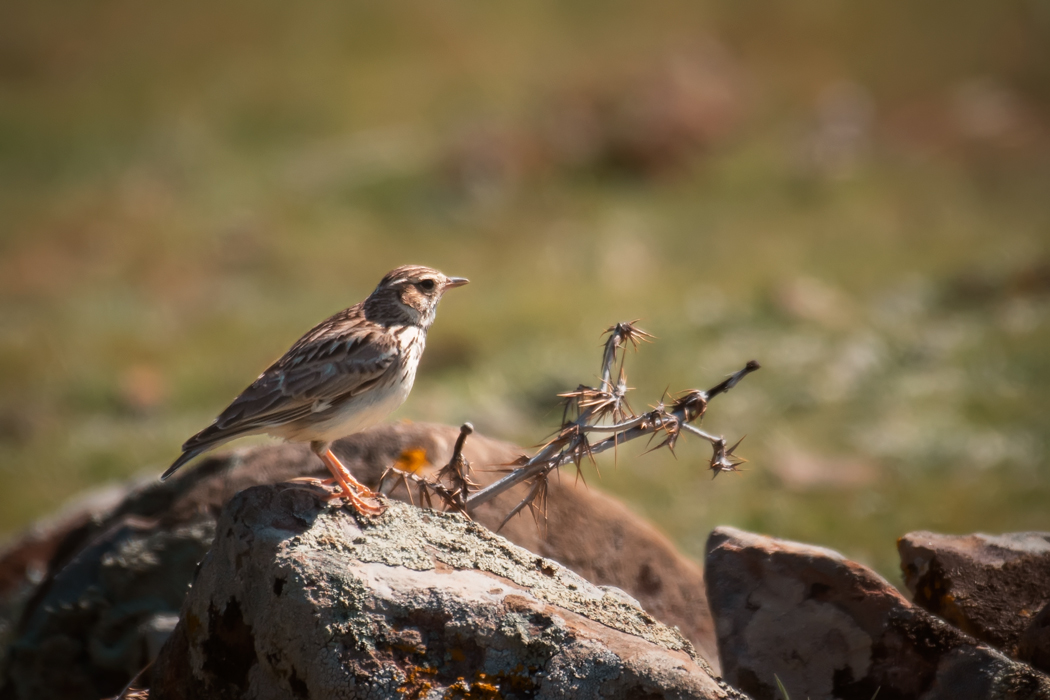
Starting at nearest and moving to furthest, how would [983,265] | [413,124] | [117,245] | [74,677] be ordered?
[74,677] → [983,265] → [117,245] → [413,124]

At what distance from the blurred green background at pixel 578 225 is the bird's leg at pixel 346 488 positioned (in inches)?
220

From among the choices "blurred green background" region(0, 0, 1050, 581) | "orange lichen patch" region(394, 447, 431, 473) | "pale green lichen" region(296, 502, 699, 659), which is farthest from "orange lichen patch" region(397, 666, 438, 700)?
"blurred green background" region(0, 0, 1050, 581)

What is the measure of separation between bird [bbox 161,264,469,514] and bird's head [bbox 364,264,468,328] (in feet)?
0.65

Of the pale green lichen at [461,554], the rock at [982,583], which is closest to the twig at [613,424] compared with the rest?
the pale green lichen at [461,554]

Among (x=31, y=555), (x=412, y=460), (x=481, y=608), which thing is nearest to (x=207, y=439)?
(x=412, y=460)

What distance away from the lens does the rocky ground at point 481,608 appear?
4262mm

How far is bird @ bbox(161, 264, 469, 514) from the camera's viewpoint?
5.29 meters

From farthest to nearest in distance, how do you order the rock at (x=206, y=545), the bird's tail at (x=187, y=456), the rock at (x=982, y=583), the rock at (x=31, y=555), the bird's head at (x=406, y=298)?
the rock at (x=31, y=555), the rock at (x=206, y=545), the bird's head at (x=406, y=298), the rock at (x=982, y=583), the bird's tail at (x=187, y=456)

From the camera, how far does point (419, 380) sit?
48.2 ft

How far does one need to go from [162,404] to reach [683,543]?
323 inches

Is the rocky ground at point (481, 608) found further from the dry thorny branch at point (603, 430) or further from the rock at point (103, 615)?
the dry thorny branch at point (603, 430)

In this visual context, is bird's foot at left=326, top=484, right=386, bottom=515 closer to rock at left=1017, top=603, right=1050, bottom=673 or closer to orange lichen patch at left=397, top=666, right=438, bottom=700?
orange lichen patch at left=397, top=666, right=438, bottom=700

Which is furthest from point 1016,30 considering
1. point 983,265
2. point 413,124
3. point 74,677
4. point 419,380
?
point 74,677

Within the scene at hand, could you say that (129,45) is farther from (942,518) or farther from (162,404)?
(942,518)
